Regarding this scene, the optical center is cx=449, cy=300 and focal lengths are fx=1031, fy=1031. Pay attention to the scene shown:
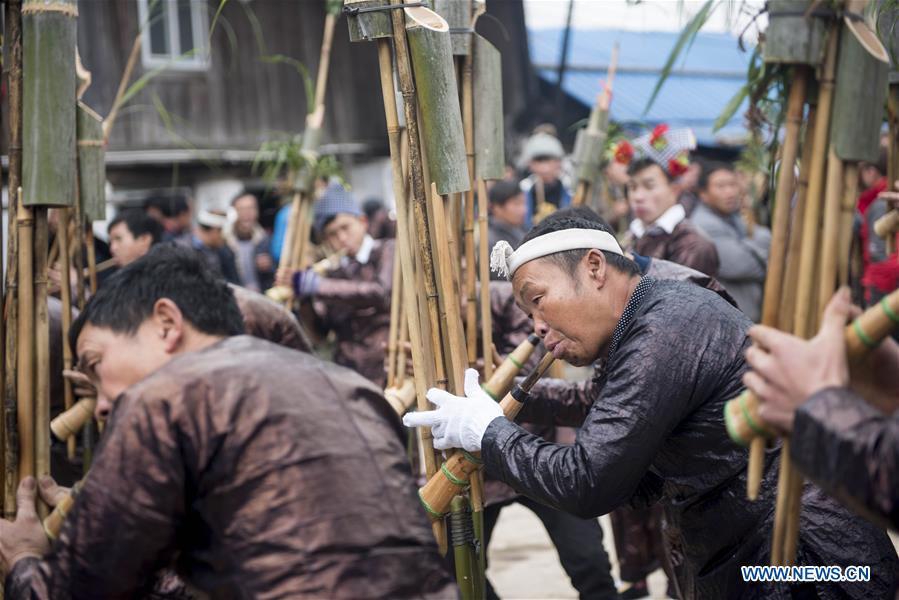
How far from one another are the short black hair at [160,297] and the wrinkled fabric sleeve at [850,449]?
1.04m

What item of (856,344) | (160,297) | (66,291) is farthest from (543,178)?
(856,344)

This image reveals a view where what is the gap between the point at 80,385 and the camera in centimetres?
308

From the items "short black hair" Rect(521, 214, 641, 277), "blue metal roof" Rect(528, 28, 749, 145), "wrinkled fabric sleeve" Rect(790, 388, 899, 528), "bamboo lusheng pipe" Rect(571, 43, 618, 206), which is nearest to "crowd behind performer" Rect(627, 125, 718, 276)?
"bamboo lusheng pipe" Rect(571, 43, 618, 206)

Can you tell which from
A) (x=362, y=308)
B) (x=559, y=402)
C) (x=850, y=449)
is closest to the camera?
(x=850, y=449)

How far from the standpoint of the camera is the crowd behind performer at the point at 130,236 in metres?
5.30

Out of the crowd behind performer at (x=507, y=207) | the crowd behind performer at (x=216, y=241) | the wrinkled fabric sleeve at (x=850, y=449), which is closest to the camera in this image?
the wrinkled fabric sleeve at (x=850, y=449)

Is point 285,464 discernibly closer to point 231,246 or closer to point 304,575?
point 304,575

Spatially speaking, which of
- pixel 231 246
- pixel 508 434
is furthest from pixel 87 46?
pixel 508 434

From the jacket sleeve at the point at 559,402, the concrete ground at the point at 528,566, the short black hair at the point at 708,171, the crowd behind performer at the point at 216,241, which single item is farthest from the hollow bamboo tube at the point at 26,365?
the crowd behind performer at the point at 216,241

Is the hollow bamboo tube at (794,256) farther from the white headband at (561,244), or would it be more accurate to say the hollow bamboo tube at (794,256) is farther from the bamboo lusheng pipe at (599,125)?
the bamboo lusheng pipe at (599,125)

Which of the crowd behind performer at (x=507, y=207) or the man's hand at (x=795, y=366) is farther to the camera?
the crowd behind performer at (x=507, y=207)

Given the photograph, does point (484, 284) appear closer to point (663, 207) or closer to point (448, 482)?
point (448, 482)

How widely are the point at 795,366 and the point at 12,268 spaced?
1.95 meters

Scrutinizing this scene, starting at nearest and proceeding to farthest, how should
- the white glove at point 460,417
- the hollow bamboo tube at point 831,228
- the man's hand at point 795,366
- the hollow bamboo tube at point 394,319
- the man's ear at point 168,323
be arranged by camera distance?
the man's hand at point 795,366 → the hollow bamboo tube at point 831,228 → the man's ear at point 168,323 → the white glove at point 460,417 → the hollow bamboo tube at point 394,319
